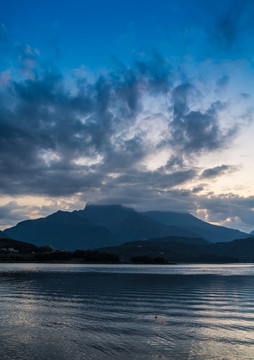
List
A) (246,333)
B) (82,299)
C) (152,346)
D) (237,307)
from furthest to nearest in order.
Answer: (82,299) → (237,307) → (246,333) → (152,346)

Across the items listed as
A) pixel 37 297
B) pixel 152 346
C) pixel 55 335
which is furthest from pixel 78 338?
pixel 37 297

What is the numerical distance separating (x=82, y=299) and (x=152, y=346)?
37064 mm

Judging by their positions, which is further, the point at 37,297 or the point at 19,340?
the point at 37,297

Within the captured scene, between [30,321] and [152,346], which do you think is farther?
[30,321]

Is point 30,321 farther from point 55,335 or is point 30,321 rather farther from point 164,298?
point 164,298

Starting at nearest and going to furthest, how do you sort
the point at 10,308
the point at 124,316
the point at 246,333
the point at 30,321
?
the point at 246,333, the point at 30,321, the point at 124,316, the point at 10,308

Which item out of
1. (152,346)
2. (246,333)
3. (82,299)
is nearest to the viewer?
(152,346)

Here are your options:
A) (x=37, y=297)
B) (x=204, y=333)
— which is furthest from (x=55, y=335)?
(x=37, y=297)

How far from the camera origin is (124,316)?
4816 centimetres

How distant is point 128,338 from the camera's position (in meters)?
35.6

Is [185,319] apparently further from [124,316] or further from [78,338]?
[78,338]

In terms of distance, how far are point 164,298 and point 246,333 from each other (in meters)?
33.5

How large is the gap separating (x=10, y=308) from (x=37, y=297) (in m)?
15.3

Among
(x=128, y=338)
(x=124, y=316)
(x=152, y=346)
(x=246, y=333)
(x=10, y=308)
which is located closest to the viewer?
(x=152, y=346)
